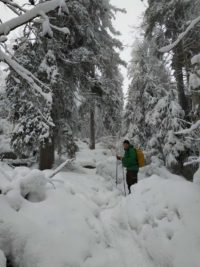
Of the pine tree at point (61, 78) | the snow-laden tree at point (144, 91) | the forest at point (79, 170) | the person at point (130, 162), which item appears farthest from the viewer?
the snow-laden tree at point (144, 91)

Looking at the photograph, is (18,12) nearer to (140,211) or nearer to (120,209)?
(140,211)

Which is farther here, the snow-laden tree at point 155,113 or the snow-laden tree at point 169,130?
the snow-laden tree at point 155,113

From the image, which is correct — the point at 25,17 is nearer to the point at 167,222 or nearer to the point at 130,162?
the point at 167,222

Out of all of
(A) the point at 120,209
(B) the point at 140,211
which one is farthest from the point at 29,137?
(B) the point at 140,211

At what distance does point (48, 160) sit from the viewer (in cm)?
1188

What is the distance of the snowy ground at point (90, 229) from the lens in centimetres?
372

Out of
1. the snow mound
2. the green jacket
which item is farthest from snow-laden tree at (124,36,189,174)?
the snow mound

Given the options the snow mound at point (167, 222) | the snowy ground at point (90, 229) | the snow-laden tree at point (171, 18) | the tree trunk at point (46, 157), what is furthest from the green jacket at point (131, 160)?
the tree trunk at point (46, 157)

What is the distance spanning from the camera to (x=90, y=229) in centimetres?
459

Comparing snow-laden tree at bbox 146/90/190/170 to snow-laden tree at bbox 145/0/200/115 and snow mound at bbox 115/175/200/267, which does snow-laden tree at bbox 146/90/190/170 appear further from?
snow mound at bbox 115/175/200/267

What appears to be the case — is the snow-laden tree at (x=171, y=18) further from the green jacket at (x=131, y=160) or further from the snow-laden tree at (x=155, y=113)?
the green jacket at (x=131, y=160)

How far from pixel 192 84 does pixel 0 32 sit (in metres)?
3.25

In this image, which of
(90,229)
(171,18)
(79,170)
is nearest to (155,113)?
(171,18)

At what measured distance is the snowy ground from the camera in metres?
3.72
